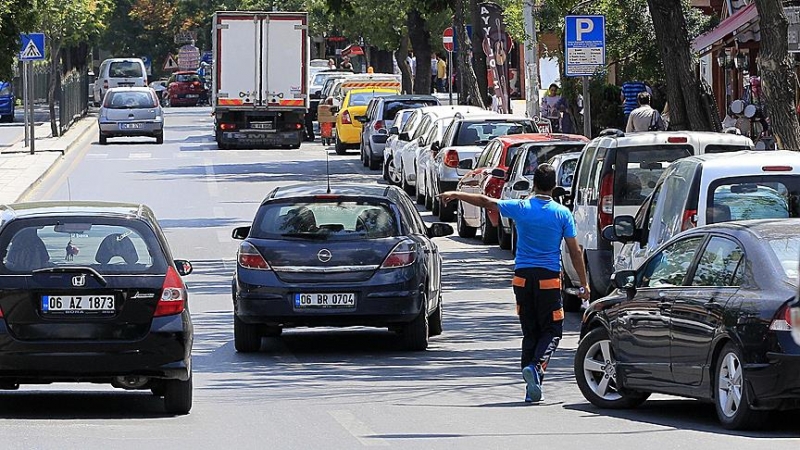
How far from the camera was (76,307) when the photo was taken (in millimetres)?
11438

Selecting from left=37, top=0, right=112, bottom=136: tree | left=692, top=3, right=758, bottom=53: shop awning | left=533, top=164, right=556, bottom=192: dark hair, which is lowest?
left=533, top=164, right=556, bottom=192: dark hair

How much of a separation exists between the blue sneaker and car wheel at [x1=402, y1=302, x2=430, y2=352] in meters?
2.85

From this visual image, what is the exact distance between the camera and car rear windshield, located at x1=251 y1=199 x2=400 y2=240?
1512 centimetres

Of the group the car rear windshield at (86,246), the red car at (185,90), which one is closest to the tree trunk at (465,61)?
the car rear windshield at (86,246)

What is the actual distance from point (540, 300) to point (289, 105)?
35.3 meters

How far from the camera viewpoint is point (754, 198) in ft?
45.5

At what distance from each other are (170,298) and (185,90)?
7647 cm

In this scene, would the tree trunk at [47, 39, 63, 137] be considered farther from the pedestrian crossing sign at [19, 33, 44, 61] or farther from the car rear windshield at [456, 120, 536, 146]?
the car rear windshield at [456, 120, 536, 146]

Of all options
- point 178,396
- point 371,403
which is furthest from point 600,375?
point 178,396

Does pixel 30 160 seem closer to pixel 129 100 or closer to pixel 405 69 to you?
pixel 129 100

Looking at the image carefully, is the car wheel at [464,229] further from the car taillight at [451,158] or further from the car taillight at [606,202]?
the car taillight at [606,202]

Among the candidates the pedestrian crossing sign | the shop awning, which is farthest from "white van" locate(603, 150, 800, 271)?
the pedestrian crossing sign

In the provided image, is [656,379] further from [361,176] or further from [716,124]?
[361,176]

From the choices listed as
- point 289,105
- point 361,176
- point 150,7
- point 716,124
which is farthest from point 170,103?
point 716,124
